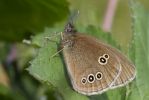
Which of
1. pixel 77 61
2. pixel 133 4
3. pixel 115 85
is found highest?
pixel 133 4

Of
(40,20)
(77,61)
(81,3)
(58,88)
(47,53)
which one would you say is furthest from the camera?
(81,3)

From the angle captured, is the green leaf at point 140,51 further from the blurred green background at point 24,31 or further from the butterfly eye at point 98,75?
the blurred green background at point 24,31

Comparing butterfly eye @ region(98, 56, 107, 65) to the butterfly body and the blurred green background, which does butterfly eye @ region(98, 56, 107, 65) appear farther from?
the blurred green background

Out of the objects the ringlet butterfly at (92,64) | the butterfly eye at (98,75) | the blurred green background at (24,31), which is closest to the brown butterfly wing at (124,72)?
the ringlet butterfly at (92,64)

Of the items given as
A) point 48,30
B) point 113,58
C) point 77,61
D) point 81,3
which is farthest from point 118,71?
point 81,3

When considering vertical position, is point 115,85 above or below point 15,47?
below

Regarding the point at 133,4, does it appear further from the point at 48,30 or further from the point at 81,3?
the point at 81,3
